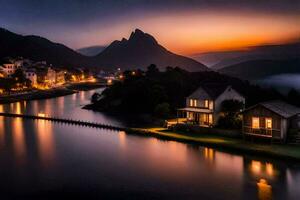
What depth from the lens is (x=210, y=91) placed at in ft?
Result: 147

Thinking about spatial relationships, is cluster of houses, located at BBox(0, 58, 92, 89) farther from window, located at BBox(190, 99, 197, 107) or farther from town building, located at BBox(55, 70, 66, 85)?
window, located at BBox(190, 99, 197, 107)

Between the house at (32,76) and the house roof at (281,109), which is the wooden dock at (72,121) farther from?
the house at (32,76)

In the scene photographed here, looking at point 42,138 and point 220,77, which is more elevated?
point 220,77

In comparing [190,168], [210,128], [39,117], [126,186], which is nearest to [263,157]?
[190,168]

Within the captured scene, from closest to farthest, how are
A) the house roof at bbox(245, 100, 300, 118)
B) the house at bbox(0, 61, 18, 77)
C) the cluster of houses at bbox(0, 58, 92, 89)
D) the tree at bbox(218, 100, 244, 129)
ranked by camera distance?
the house roof at bbox(245, 100, 300, 118), the tree at bbox(218, 100, 244, 129), the cluster of houses at bbox(0, 58, 92, 89), the house at bbox(0, 61, 18, 77)

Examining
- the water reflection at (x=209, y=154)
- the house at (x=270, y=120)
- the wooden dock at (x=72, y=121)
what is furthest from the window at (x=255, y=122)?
the wooden dock at (x=72, y=121)

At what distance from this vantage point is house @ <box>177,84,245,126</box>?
43.8 m

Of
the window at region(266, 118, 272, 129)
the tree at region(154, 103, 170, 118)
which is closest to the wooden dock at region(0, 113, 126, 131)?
the tree at region(154, 103, 170, 118)

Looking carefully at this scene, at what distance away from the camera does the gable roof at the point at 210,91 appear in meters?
44.3

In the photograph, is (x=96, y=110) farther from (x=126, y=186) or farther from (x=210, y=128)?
(x=126, y=186)

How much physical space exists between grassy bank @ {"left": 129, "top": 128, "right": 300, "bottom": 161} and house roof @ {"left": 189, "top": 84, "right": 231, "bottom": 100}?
5.76m

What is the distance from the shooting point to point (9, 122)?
58.7 m

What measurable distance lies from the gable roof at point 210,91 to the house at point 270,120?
7.36 meters

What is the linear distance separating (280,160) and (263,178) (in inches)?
164
